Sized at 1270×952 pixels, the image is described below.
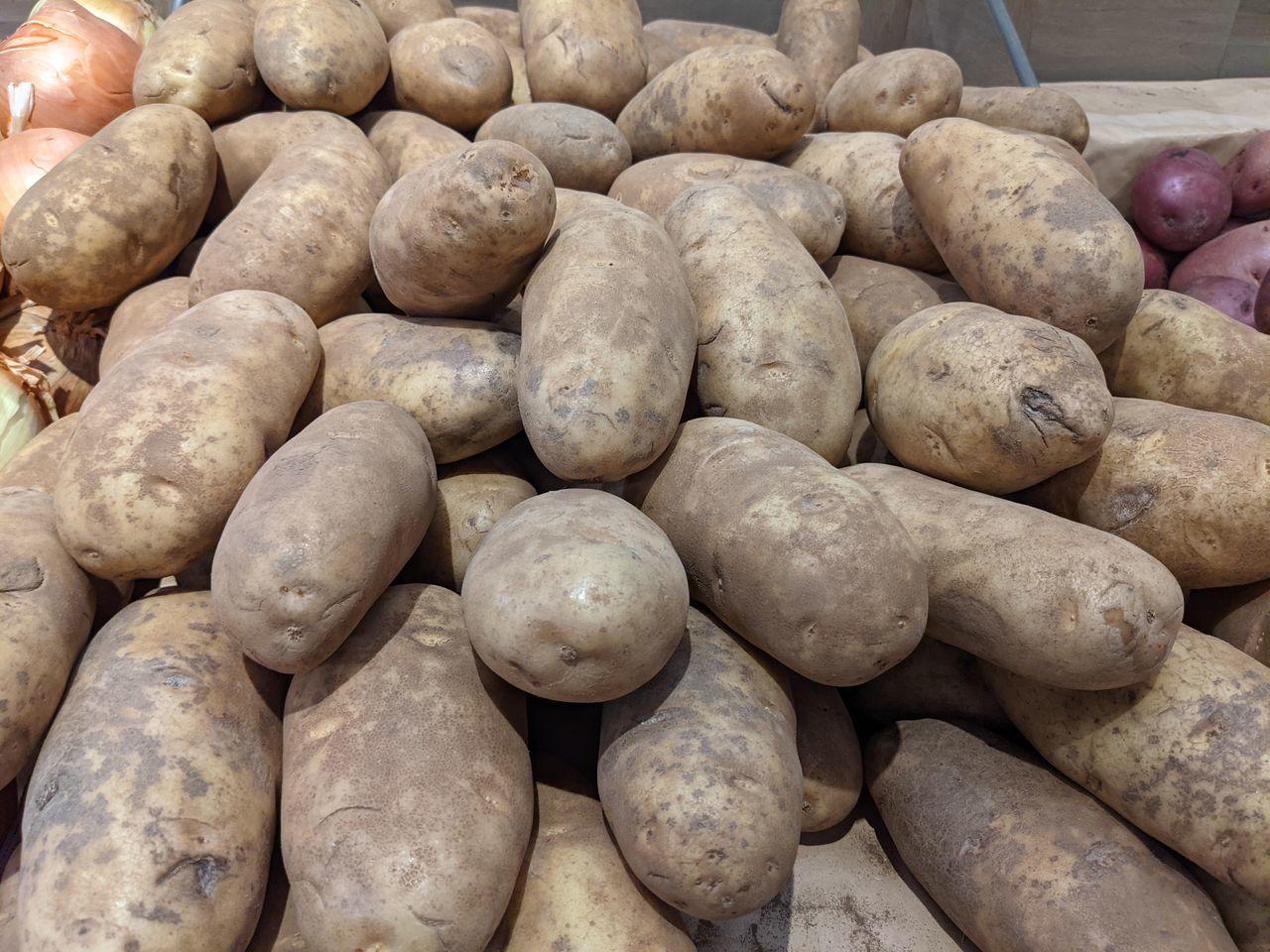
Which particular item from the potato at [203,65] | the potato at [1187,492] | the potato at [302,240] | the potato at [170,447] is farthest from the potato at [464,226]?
the potato at [1187,492]

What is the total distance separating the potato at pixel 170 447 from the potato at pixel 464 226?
31cm

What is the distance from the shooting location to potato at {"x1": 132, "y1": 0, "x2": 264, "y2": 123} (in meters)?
2.39

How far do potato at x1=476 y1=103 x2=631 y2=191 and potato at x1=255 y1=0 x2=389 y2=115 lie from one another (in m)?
0.42

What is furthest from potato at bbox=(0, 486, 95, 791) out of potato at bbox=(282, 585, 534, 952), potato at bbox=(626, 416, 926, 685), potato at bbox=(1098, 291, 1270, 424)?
potato at bbox=(1098, 291, 1270, 424)

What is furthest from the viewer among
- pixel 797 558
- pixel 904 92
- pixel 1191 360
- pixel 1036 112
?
pixel 1036 112

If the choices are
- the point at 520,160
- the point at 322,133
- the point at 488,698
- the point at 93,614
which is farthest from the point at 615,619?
the point at 322,133

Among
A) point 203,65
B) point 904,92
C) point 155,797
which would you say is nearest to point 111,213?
point 203,65

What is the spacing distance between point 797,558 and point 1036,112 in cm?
209

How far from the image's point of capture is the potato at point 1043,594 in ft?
4.33

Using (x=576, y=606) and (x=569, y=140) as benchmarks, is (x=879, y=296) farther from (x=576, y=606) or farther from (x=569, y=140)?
(x=576, y=606)

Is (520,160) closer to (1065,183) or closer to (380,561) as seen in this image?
(380,561)

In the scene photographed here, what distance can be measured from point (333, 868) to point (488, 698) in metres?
0.32

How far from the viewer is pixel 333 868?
45.4 inches

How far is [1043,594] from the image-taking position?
1360 millimetres
